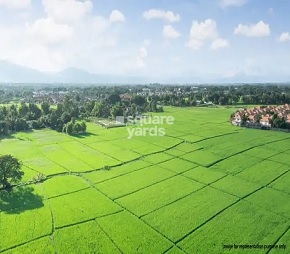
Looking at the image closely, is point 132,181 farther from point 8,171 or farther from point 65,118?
point 65,118

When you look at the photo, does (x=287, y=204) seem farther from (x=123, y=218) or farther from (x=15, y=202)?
(x=15, y=202)

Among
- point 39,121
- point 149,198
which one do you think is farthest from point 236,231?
point 39,121

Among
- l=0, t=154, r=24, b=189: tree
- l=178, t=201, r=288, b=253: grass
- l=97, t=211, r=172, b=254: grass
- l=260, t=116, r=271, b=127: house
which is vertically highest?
l=260, t=116, r=271, b=127: house

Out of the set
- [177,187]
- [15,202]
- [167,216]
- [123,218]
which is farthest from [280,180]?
[15,202]

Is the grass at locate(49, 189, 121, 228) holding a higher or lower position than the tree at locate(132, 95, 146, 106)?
lower

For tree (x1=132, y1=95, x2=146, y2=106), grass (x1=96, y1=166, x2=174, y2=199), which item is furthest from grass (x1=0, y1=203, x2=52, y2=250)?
tree (x1=132, y1=95, x2=146, y2=106)

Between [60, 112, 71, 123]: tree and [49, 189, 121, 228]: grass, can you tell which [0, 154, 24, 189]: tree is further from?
[60, 112, 71, 123]: tree

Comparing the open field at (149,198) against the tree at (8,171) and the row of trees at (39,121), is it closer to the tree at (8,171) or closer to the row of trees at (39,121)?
the tree at (8,171)

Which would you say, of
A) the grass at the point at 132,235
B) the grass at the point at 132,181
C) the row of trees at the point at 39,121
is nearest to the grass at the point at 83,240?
the grass at the point at 132,235

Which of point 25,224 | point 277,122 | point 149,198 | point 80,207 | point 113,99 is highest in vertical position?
point 113,99
